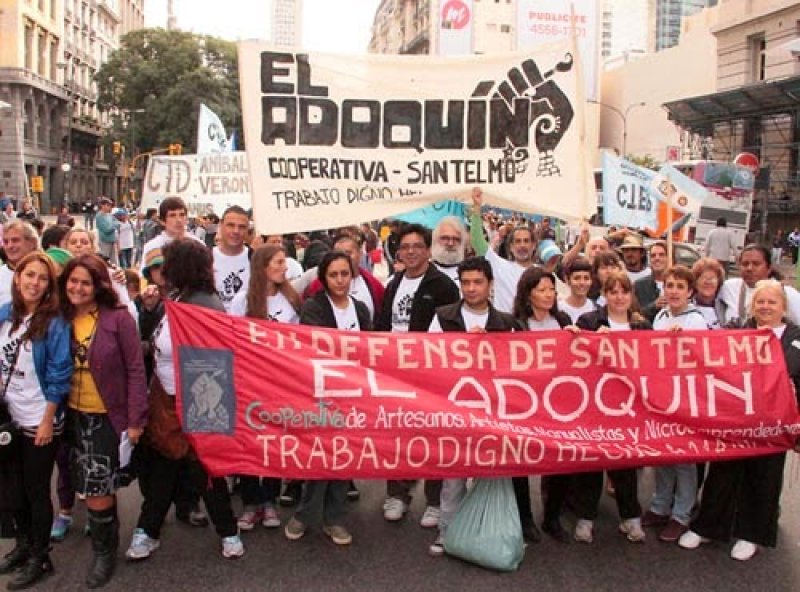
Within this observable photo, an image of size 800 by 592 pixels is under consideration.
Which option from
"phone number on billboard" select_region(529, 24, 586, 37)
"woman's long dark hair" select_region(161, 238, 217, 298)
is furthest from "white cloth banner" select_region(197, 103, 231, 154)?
"woman's long dark hair" select_region(161, 238, 217, 298)

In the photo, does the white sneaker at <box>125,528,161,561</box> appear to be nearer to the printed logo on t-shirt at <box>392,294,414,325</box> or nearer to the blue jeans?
the printed logo on t-shirt at <box>392,294,414,325</box>

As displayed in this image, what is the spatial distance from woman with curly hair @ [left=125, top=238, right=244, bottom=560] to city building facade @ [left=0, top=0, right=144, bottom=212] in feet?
140

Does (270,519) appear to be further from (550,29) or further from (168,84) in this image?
(168,84)

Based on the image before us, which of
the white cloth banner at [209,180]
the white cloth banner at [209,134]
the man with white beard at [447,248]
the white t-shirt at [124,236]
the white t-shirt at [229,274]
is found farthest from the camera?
the white t-shirt at [124,236]

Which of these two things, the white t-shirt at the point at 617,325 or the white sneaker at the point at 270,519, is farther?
the white t-shirt at the point at 617,325

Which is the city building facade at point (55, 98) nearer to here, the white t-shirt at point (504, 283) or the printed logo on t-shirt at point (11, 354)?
the white t-shirt at point (504, 283)

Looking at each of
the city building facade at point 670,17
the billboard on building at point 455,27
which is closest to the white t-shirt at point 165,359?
the billboard on building at point 455,27

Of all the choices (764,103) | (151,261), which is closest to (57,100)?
(764,103)

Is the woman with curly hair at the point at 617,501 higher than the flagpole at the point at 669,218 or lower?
lower

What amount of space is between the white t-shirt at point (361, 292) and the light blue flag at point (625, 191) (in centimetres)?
585

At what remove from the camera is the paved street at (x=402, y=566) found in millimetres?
4141

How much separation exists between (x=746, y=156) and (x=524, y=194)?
72.5 ft

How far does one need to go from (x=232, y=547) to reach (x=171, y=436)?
692 mm

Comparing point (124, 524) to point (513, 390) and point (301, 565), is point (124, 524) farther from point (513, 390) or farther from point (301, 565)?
point (513, 390)
